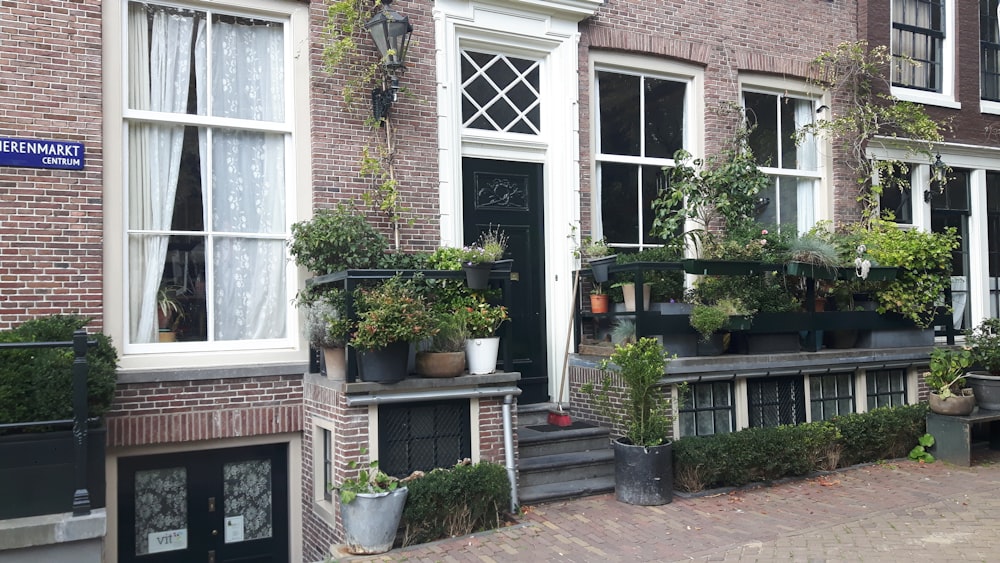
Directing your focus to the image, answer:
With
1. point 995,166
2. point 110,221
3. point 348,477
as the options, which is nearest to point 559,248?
point 348,477

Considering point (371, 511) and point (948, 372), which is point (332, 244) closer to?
point (371, 511)

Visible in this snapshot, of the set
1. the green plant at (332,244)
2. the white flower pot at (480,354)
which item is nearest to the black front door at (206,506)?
the green plant at (332,244)

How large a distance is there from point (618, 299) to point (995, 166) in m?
7.54

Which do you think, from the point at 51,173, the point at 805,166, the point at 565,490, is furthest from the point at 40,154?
the point at 805,166

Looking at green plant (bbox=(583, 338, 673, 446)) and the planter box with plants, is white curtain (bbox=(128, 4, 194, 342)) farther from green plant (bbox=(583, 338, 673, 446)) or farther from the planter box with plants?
green plant (bbox=(583, 338, 673, 446))

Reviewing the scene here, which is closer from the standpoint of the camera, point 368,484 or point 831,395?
point 368,484

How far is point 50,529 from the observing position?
5023mm

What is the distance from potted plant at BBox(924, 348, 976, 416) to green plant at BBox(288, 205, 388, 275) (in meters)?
6.00

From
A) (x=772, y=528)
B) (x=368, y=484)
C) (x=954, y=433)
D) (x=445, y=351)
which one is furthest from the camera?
(x=954, y=433)

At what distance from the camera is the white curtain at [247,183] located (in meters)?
6.87

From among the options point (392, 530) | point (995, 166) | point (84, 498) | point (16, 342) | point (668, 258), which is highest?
point (995, 166)

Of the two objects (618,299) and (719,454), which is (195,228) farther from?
(719,454)

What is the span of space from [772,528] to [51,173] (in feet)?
20.3

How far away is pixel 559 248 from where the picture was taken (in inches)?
324
